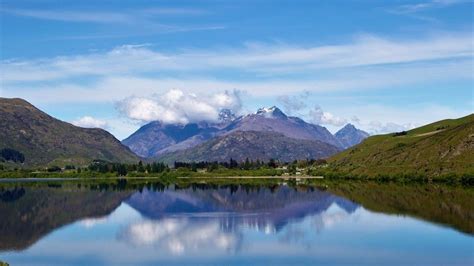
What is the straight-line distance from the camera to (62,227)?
362 feet

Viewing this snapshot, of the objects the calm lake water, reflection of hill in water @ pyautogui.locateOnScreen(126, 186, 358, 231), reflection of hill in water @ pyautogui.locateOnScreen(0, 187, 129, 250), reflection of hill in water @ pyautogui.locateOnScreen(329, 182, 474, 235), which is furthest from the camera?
reflection of hill in water @ pyautogui.locateOnScreen(126, 186, 358, 231)

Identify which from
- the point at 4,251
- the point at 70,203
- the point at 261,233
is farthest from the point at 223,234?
the point at 70,203

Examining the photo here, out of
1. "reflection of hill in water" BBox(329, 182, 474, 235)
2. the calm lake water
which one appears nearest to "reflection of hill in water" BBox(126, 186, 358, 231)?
the calm lake water

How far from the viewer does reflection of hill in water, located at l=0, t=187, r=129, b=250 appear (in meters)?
96.2

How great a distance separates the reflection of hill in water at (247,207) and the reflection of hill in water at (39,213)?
10821mm

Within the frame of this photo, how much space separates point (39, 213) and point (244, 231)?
201 ft

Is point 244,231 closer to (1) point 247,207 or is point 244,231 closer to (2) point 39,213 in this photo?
(1) point 247,207

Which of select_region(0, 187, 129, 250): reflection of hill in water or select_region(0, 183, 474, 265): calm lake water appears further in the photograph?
select_region(0, 187, 129, 250): reflection of hill in water

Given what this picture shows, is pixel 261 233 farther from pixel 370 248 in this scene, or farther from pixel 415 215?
pixel 415 215

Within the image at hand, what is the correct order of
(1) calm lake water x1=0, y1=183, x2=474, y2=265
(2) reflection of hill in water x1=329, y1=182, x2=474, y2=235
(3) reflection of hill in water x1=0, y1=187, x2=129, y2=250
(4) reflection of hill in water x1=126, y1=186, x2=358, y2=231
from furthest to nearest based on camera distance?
(4) reflection of hill in water x1=126, y1=186, x2=358, y2=231 → (2) reflection of hill in water x1=329, y1=182, x2=474, y2=235 → (3) reflection of hill in water x1=0, y1=187, x2=129, y2=250 → (1) calm lake water x1=0, y1=183, x2=474, y2=265

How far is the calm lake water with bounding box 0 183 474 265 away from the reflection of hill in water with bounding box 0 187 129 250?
0.19m

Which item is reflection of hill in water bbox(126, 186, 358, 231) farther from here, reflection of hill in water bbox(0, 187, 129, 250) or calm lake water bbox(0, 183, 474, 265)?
reflection of hill in water bbox(0, 187, 129, 250)

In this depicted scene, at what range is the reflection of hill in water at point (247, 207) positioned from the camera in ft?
391

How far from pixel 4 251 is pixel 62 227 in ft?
101
